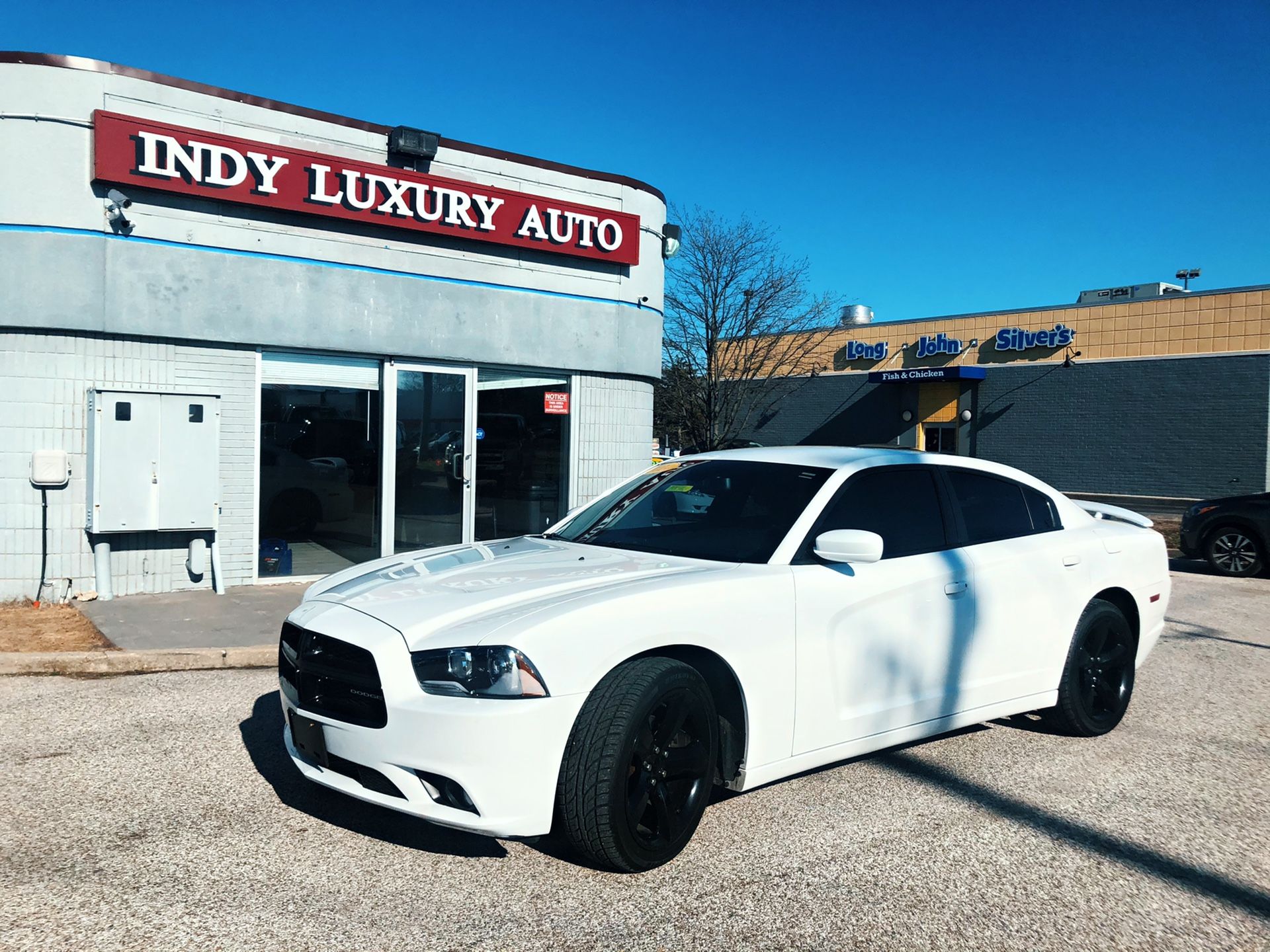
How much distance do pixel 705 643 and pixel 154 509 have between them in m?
6.72

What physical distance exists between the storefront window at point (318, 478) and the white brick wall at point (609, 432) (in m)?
2.50

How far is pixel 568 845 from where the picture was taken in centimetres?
368

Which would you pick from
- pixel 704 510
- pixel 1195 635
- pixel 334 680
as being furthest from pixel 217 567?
pixel 1195 635

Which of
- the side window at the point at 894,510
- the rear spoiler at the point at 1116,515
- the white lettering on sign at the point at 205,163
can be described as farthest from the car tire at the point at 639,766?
the white lettering on sign at the point at 205,163

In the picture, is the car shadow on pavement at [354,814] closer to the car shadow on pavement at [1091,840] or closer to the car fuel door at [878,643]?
the car fuel door at [878,643]

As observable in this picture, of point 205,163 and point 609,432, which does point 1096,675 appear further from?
point 205,163

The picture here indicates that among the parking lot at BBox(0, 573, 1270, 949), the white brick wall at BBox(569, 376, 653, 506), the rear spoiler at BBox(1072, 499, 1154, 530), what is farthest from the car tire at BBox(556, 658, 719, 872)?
the white brick wall at BBox(569, 376, 653, 506)

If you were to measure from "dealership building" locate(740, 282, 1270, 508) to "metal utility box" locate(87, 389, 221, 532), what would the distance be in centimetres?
2405

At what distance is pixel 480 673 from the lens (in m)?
3.39

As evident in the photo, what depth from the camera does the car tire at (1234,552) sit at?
43.7 feet

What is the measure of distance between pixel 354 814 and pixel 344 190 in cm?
713

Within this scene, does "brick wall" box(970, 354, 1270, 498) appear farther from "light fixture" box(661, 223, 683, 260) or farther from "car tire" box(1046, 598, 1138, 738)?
"car tire" box(1046, 598, 1138, 738)

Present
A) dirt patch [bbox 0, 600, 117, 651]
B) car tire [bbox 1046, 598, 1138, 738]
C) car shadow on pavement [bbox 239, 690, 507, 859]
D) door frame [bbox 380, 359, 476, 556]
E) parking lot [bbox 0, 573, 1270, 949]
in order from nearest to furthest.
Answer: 1. parking lot [bbox 0, 573, 1270, 949]
2. car shadow on pavement [bbox 239, 690, 507, 859]
3. car tire [bbox 1046, 598, 1138, 738]
4. dirt patch [bbox 0, 600, 117, 651]
5. door frame [bbox 380, 359, 476, 556]

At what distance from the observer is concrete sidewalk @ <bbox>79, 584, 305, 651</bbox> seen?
722 cm
